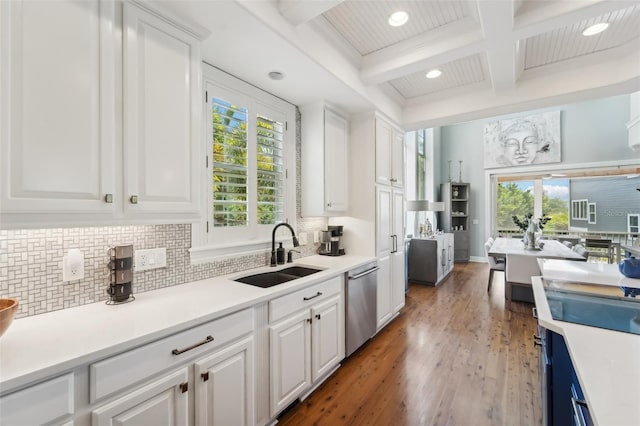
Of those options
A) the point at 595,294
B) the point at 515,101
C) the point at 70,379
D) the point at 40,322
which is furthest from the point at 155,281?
the point at 515,101

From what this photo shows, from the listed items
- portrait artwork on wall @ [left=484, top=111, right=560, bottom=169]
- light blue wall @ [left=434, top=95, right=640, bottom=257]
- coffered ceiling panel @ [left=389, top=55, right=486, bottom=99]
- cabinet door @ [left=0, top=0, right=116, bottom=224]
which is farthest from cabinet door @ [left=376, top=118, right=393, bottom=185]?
portrait artwork on wall @ [left=484, top=111, right=560, bottom=169]

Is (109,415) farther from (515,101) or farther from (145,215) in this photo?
(515,101)

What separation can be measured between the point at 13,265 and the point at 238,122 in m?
1.57

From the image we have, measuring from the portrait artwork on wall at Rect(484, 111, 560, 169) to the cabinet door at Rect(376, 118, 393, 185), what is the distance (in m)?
5.52

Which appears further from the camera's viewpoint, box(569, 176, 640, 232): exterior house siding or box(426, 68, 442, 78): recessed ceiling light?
box(569, 176, 640, 232): exterior house siding

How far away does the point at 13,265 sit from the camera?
119cm

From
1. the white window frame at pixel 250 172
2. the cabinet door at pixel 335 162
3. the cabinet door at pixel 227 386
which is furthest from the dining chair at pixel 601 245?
the cabinet door at pixel 227 386

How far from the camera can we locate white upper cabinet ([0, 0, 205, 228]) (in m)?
0.98

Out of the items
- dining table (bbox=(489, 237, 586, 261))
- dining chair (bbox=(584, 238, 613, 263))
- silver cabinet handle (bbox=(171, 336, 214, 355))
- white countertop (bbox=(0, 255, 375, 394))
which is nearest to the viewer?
white countertop (bbox=(0, 255, 375, 394))

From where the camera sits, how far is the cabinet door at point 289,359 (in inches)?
66.9

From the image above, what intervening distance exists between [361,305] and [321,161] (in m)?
1.45

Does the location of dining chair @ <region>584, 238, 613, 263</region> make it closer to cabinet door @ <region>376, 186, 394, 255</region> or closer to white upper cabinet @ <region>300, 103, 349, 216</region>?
cabinet door @ <region>376, 186, 394, 255</region>

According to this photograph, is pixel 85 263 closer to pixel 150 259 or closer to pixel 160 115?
pixel 150 259

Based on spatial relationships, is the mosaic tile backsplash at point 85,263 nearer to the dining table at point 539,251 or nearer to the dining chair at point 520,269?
the dining chair at point 520,269
